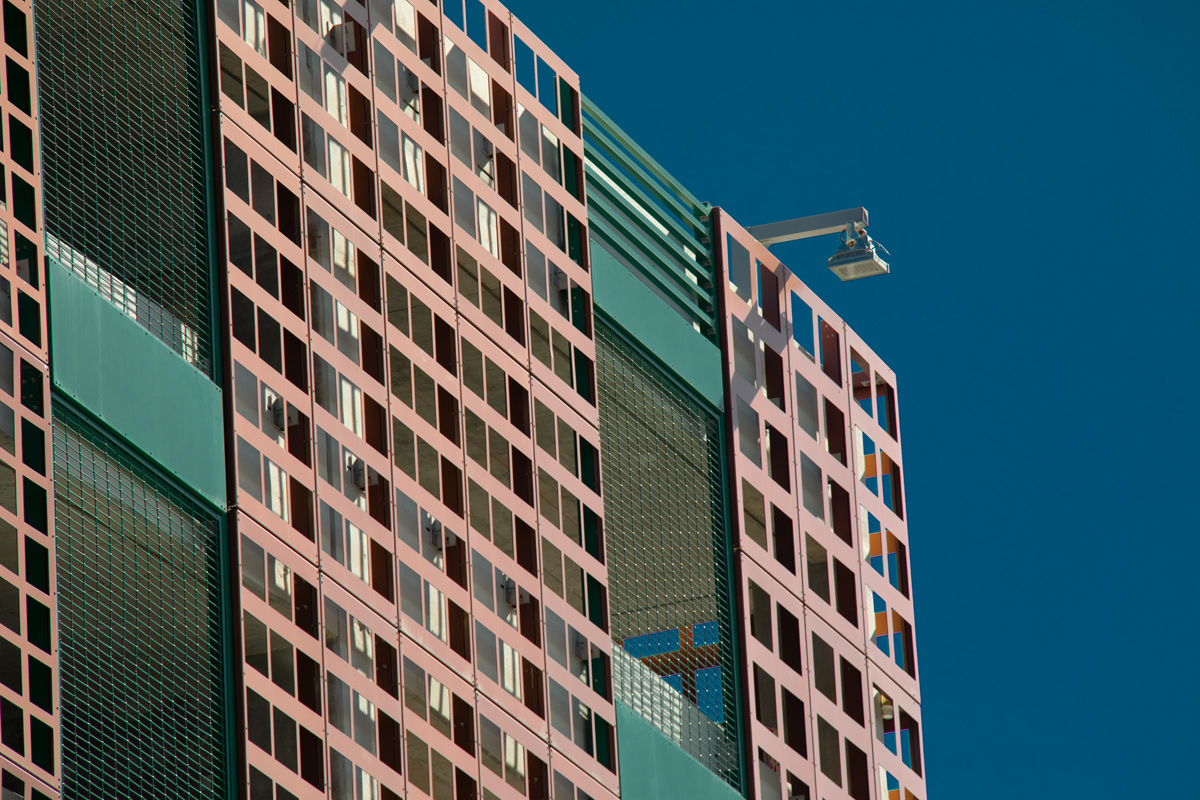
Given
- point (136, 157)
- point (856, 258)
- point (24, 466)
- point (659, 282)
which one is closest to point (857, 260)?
point (856, 258)

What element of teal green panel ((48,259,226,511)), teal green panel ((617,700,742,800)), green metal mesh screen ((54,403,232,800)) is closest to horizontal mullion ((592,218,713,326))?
teal green panel ((617,700,742,800))

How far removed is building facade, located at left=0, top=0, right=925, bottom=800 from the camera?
127 feet

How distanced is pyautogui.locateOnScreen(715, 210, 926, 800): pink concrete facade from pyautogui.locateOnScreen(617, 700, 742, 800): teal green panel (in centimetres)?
197

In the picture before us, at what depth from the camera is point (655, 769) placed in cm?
5116

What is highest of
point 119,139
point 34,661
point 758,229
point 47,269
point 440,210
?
point 758,229

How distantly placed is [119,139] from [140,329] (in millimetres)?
3358

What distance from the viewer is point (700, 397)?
55.7 meters

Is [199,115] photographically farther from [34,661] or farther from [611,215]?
[611,215]

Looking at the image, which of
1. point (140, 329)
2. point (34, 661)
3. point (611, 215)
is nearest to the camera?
point (34, 661)

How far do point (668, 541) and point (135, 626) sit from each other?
1704 centimetres

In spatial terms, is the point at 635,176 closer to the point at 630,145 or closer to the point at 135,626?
the point at 630,145

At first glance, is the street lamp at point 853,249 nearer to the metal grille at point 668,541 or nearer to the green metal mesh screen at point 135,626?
the metal grille at point 668,541

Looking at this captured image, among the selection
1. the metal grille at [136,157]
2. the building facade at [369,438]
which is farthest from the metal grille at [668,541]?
the metal grille at [136,157]

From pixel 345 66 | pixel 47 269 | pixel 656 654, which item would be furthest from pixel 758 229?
pixel 47 269
